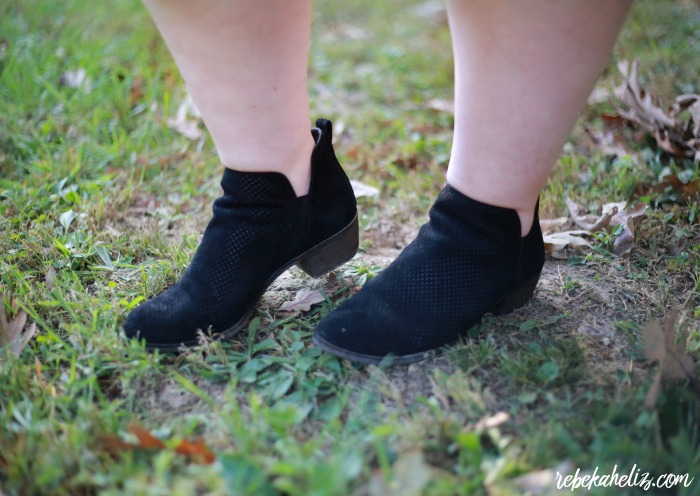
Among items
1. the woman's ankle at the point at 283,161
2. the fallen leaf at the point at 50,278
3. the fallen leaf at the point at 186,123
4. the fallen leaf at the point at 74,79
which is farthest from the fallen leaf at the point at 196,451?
the fallen leaf at the point at 74,79

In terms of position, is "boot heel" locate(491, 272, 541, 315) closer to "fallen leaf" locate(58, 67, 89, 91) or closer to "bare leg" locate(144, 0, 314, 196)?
"bare leg" locate(144, 0, 314, 196)

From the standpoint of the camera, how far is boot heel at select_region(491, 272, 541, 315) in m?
1.20

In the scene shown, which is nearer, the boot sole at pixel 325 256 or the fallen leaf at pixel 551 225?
the boot sole at pixel 325 256

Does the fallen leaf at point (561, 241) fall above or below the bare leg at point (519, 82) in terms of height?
below

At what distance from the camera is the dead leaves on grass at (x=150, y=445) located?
2.88 feet

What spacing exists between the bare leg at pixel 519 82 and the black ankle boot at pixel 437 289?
0.05m

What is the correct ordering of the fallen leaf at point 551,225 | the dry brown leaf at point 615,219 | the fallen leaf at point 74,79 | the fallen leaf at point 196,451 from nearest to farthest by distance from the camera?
the fallen leaf at point 196,451, the dry brown leaf at point 615,219, the fallen leaf at point 551,225, the fallen leaf at point 74,79

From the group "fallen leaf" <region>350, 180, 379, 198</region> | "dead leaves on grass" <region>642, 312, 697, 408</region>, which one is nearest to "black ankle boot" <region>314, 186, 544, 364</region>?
"dead leaves on grass" <region>642, 312, 697, 408</region>

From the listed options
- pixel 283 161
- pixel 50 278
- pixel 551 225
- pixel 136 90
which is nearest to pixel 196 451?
pixel 283 161

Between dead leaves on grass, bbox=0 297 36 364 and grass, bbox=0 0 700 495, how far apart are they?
20 millimetres

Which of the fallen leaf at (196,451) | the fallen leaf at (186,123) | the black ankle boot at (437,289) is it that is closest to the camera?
the fallen leaf at (196,451)

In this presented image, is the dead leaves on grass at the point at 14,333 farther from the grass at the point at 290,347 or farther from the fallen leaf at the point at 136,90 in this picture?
the fallen leaf at the point at 136,90

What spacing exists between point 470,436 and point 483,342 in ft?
0.90

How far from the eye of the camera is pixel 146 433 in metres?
0.89
